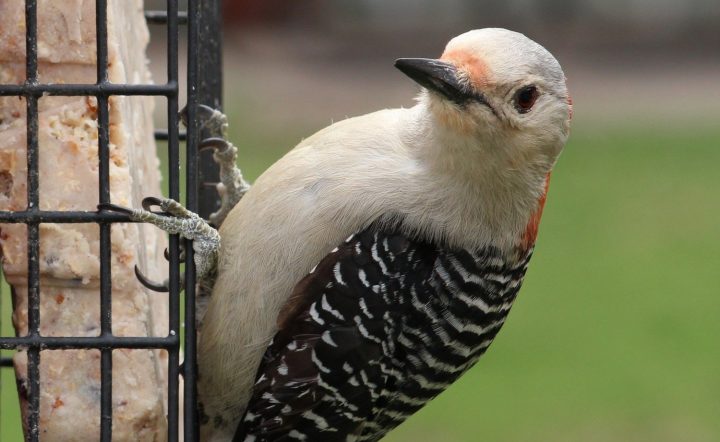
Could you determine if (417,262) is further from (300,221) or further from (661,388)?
(661,388)

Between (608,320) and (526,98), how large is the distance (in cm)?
821

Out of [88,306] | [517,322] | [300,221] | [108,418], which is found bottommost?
[517,322]

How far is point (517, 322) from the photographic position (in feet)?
38.7

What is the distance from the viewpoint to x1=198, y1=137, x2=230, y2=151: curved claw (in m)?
4.58

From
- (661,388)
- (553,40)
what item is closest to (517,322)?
(661,388)

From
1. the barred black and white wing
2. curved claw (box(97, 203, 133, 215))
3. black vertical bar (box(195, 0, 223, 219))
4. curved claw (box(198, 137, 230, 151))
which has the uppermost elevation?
black vertical bar (box(195, 0, 223, 219))

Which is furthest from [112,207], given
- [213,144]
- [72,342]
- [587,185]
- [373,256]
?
[587,185]

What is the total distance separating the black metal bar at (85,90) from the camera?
11.8 ft

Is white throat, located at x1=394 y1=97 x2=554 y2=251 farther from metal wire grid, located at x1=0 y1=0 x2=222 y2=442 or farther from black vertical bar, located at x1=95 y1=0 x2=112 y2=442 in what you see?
black vertical bar, located at x1=95 y1=0 x2=112 y2=442

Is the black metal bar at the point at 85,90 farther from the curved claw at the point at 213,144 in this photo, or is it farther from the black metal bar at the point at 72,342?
the curved claw at the point at 213,144

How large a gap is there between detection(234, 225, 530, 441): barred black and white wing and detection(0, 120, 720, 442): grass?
5.20 metres

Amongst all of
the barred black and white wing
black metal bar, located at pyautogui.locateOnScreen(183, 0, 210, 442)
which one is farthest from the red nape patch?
black metal bar, located at pyautogui.locateOnScreen(183, 0, 210, 442)

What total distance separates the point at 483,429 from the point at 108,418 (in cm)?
618

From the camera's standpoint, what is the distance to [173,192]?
3.74 m
